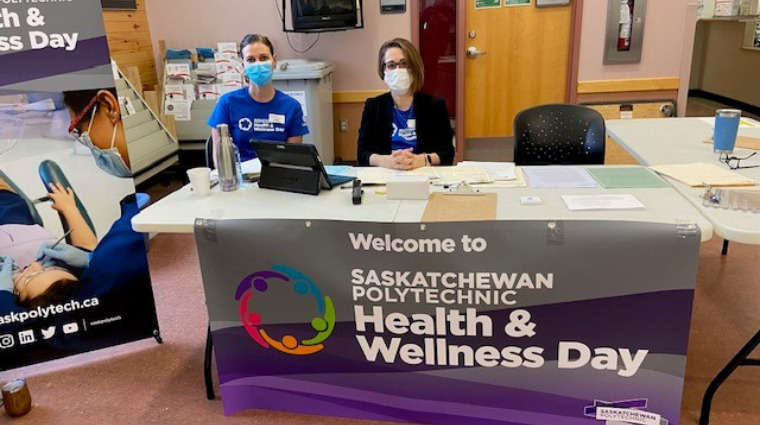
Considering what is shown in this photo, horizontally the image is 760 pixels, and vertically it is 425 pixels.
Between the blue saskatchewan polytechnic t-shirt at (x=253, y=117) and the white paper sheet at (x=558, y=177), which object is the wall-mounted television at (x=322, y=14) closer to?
the blue saskatchewan polytechnic t-shirt at (x=253, y=117)

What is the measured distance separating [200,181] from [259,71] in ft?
2.33

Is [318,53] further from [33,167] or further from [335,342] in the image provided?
[335,342]

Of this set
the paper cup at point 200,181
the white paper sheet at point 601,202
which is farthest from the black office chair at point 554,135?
the paper cup at point 200,181

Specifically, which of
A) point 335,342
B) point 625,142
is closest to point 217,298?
point 335,342

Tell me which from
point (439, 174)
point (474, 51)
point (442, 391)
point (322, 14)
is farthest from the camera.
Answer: point (474, 51)

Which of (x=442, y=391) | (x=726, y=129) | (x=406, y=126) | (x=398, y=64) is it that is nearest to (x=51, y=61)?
(x=398, y=64)

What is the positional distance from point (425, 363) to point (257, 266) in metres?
0.62

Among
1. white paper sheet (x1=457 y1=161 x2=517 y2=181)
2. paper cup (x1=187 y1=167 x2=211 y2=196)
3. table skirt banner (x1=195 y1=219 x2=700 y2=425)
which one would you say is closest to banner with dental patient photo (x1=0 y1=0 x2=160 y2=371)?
paper cup (x1=187 y1=167 x2=211 y2=196)

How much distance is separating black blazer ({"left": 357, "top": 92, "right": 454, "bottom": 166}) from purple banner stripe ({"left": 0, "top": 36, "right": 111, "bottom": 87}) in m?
1.12

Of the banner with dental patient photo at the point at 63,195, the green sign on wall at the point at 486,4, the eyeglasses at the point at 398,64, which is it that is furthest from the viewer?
the green sign on wall at the point at 486,4

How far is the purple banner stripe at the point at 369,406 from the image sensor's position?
1890 millimetres

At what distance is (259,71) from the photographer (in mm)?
2584

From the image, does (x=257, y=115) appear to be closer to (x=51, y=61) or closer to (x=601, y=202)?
(x=51, y=61)

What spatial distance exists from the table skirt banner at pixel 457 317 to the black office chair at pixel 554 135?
1.15 m
